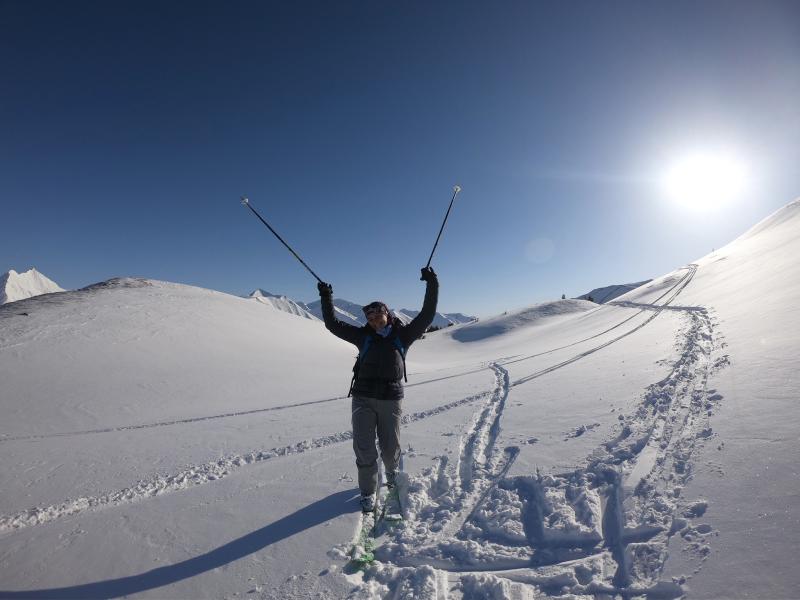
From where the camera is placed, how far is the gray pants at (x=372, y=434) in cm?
470

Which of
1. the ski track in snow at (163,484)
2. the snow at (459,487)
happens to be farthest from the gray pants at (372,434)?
the ski track in snow at (163,484)

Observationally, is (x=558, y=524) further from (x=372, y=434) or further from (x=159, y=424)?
(x=159, y=424)

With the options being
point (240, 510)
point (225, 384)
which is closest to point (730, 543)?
point (240, 510)

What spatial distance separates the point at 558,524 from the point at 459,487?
145 cm

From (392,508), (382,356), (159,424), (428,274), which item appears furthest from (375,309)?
(159,424)

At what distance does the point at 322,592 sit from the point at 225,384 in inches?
524

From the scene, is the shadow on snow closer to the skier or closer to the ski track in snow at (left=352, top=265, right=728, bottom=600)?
the skier

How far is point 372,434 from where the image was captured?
15.9 feet

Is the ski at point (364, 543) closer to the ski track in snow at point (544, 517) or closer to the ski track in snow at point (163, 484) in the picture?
the ski track in snow at point (544, 517)

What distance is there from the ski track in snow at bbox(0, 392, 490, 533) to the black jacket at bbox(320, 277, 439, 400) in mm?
3270

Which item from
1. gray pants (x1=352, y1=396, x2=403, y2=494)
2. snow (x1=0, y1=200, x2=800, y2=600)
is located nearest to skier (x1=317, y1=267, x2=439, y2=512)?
gray pants (x1=352, y1=396, x2=403, y2=494)

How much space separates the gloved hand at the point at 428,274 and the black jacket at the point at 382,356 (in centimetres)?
54

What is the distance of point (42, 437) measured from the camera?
910 centimetres

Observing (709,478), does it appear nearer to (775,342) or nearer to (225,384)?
(775,342)
